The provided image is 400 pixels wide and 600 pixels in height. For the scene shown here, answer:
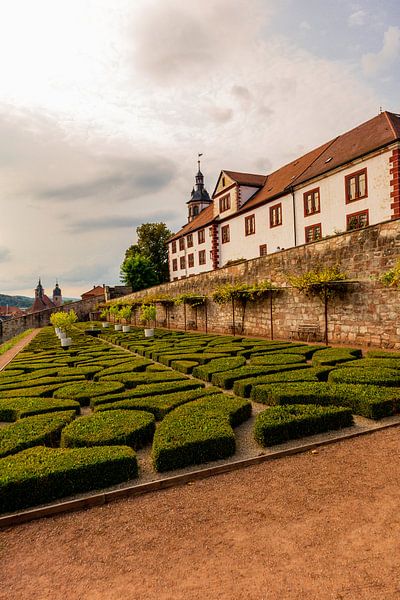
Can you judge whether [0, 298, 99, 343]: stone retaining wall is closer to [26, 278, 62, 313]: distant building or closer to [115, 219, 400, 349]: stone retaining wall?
[26, 278, 62, 313]: distant building

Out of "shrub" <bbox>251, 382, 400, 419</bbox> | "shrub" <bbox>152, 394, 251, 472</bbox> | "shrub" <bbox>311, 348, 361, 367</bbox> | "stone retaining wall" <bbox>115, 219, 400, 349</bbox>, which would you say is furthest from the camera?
"stone retaining wall" <bbox>115, 219, 400, 349</bbox>

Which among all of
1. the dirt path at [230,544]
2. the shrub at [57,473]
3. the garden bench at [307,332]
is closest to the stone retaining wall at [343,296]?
the garden bench at [307,332]

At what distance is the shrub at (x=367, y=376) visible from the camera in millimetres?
7891

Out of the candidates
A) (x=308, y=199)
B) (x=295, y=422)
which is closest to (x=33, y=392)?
(x=295, y=422)

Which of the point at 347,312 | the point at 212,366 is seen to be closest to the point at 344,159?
the point at 347,312

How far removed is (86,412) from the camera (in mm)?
8211

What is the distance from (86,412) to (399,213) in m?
20.4

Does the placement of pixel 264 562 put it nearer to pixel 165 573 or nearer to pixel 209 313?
pixel 165 573

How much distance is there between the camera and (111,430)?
19.5 ft

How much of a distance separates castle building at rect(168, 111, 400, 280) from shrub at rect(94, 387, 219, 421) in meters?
14.7

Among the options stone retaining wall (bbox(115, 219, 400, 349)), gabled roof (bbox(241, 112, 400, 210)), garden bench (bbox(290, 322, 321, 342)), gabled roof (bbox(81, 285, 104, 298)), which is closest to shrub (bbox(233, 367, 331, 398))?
stone retaining wall (bbox(115, 219, 400, 349))

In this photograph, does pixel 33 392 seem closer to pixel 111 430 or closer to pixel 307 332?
pixel 111 430

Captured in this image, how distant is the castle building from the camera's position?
22.9 meters

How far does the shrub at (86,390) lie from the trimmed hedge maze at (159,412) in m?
0.02
